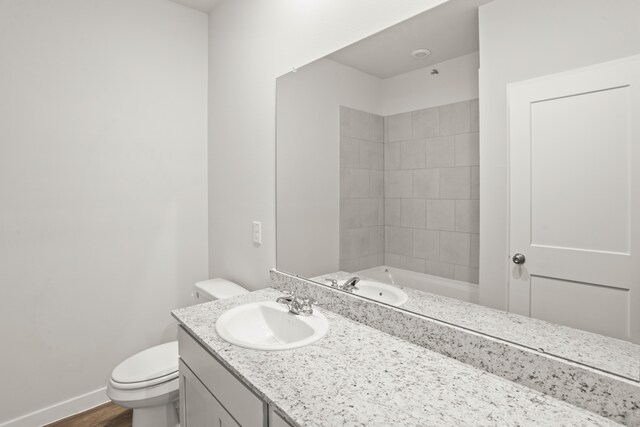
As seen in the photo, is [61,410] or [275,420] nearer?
[275,420]

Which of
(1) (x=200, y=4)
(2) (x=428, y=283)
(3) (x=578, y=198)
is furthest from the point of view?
(1) (x=200, y=4)

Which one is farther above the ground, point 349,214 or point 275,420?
point 349,214

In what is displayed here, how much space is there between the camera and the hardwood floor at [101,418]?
5.99ft

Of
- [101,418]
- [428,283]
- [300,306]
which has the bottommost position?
[101,418]

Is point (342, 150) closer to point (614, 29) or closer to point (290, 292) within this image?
point (290, 292)

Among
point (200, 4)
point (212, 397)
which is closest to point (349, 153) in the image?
point (212, 397)

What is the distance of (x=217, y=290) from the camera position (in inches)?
78.5

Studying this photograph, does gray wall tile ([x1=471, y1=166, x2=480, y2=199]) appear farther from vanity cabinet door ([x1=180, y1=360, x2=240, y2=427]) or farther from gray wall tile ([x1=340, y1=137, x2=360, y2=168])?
vanity cabinet door ([x1=180, y1=360, x2=240, y2=427])

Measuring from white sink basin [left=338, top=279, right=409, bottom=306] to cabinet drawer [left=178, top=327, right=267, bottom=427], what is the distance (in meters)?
0.56

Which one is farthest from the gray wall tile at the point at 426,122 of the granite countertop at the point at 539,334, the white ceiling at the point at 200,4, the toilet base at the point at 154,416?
the white ceiling at the point at 200,4

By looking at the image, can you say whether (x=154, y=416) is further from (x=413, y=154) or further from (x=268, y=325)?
(x=413, y=154)

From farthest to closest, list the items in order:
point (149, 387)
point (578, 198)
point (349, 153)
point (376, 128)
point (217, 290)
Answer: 1. point (217, 290)
2. point (149, 387)
3. point (349, 153)
4. point (376, 128)
5. point (578, 198)

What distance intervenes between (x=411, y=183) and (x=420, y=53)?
43 cm

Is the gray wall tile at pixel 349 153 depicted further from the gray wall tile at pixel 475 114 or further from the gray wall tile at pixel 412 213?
the gray wall tile at pixel 475 114
